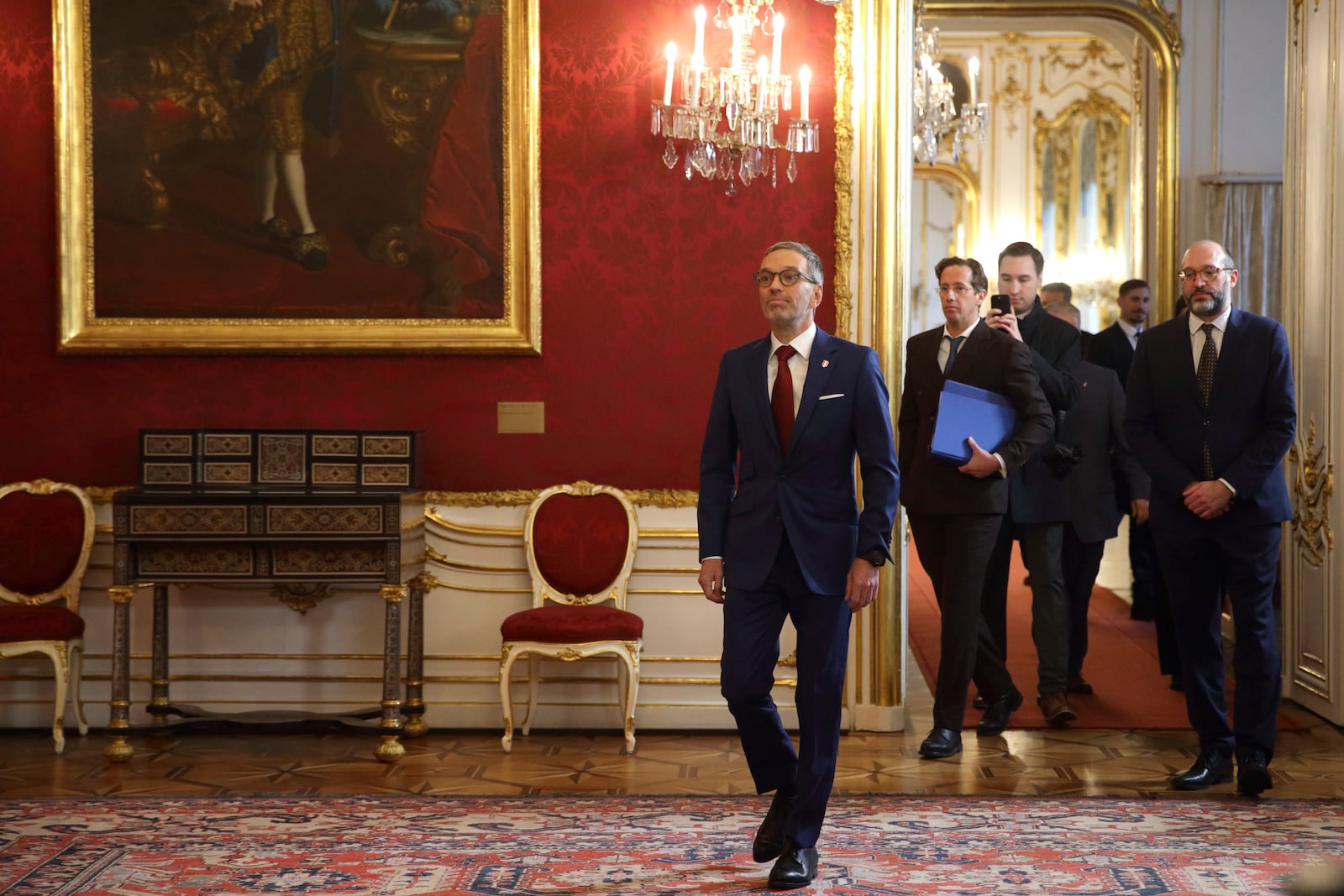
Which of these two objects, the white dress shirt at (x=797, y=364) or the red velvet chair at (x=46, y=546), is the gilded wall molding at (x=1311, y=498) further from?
the red velvet chair at (x=46, y=546)

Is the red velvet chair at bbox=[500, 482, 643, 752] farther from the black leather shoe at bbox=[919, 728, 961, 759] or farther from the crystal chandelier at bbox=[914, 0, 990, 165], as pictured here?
the crystal chandelier at bbox=[914, 0, 990, 165]

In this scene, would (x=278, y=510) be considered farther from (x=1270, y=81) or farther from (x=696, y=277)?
(x=1270, y=81)

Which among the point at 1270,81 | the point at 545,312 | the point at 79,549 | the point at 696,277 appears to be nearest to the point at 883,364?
the point at 696,277

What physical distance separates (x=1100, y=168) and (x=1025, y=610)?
7342mm

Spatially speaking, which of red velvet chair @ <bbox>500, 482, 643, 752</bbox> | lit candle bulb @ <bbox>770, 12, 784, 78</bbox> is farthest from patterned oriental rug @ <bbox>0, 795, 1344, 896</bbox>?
lit candle bulb @ <bbox>770, 12, 784, 78</bbox>

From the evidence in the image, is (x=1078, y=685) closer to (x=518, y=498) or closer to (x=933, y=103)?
→ (x=518, y=498)

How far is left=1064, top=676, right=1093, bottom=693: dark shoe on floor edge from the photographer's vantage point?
6.18 m

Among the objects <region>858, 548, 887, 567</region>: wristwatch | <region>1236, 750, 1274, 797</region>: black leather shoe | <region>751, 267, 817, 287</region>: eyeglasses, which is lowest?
<region>1236, 750, 1274, 797</region>: black leather shoe

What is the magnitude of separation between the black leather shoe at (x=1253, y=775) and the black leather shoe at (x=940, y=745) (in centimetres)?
101

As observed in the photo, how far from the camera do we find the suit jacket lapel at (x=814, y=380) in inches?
142

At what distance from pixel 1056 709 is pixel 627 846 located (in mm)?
2404

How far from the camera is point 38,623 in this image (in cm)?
516

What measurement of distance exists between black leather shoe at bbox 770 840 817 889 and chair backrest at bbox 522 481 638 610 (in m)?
2.07

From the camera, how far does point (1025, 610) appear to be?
853 centimetres
